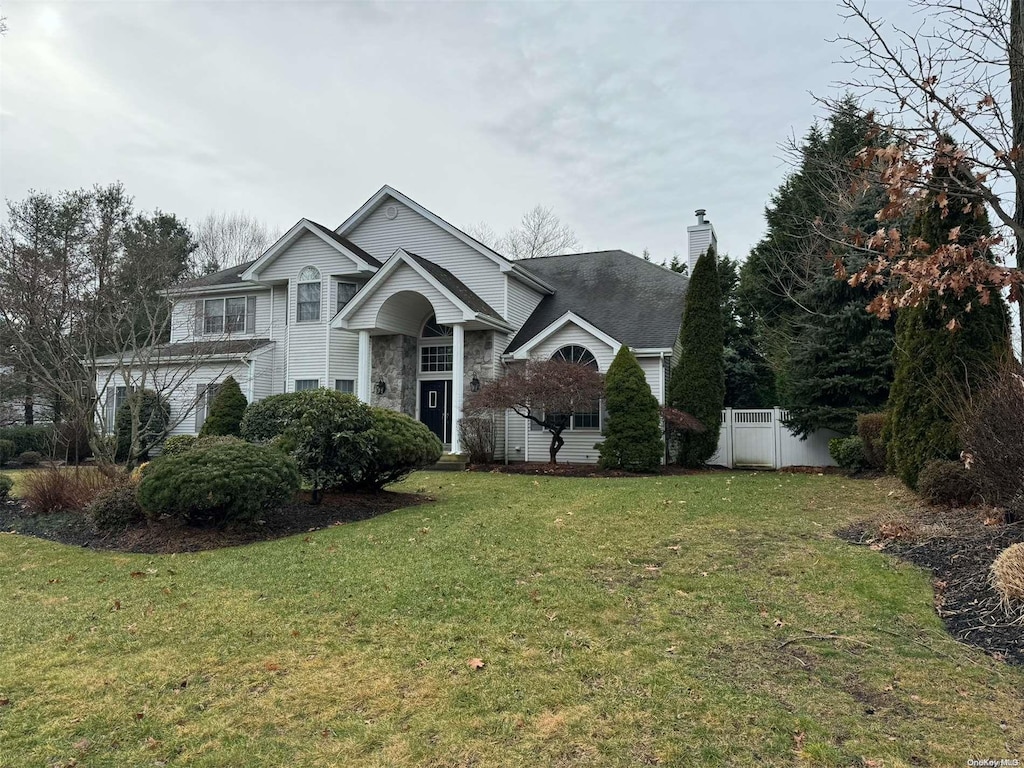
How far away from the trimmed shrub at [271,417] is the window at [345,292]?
35.1 feet

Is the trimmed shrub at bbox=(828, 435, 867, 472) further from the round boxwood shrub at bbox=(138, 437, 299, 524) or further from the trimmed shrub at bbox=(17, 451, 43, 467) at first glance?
the trimmed shrub at bbox=(17, 451, 43, 467)

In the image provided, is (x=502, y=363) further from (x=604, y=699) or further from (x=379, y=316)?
(x=604, y=699)

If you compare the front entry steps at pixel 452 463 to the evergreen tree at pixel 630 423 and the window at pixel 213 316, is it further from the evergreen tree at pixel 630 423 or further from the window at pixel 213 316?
the window at pixel 213 316

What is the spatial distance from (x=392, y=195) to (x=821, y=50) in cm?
1561

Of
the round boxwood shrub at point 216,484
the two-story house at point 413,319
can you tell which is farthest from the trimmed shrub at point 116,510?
the two-story house at point 413,319

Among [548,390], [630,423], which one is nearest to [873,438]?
[630,423]

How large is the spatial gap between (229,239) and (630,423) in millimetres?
35044

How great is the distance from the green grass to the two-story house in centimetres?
1075

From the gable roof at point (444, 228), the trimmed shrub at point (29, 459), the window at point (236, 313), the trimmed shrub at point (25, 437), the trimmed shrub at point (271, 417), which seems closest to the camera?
the trimmed shrub at point (271, 417)

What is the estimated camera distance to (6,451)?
20.1 meters

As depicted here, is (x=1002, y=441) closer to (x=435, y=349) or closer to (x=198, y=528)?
(x=198, y=528)

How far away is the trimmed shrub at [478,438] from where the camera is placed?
1670 cm

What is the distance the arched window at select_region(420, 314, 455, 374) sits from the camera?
1961cm

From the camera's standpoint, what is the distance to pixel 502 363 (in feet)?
60.0
